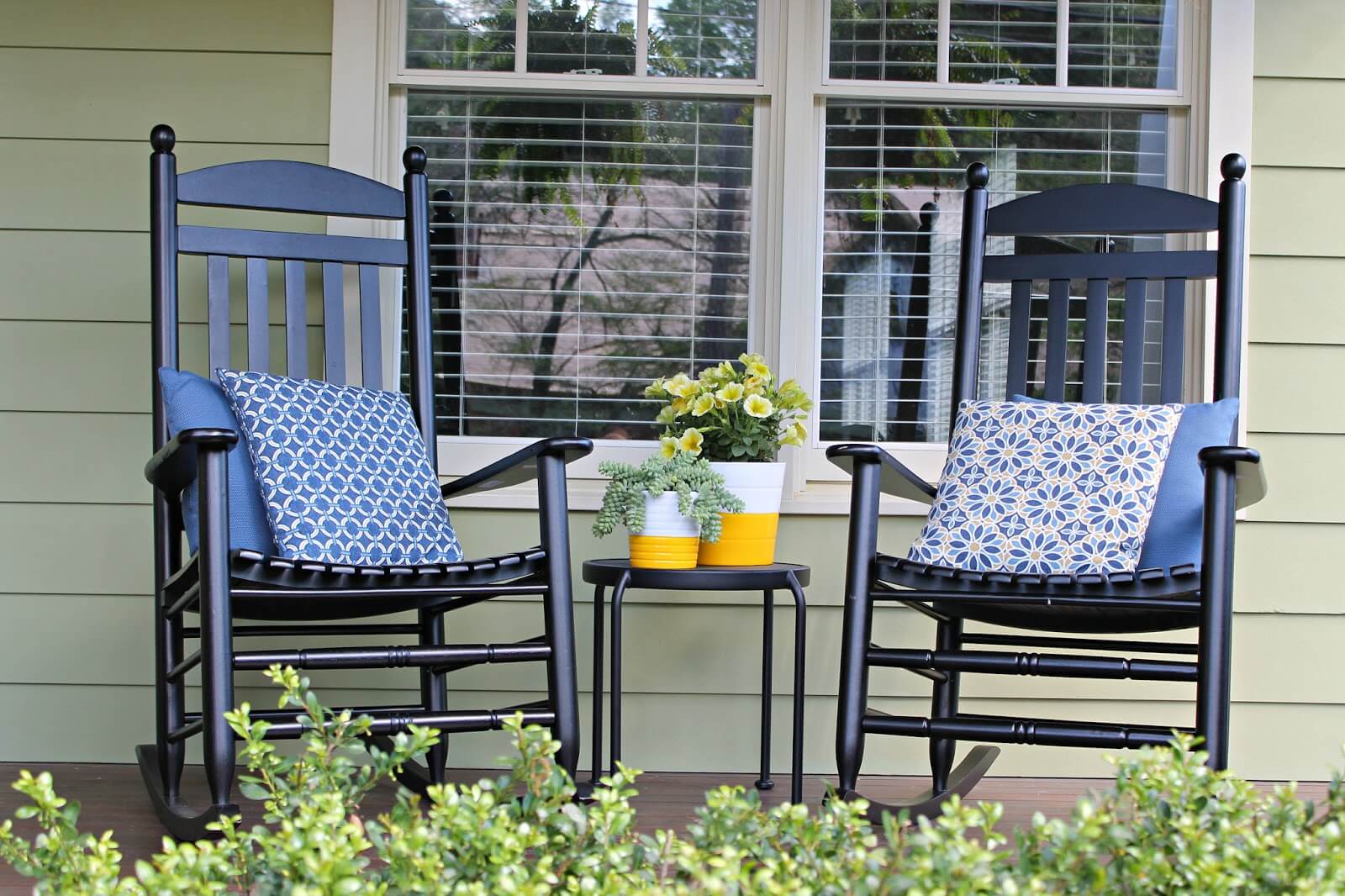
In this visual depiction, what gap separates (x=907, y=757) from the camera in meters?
2.37

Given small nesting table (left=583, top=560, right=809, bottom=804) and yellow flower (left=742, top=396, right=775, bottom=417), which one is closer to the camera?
small nesting table (left=583, top=560, right=809, bottom=804)

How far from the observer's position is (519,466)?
6.06 ft

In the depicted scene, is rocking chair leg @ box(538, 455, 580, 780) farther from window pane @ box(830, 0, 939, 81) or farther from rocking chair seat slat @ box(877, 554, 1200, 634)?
window pane @ box(830, 0, 939, 81)

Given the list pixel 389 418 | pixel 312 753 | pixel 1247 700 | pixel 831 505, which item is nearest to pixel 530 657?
pixel 389 418

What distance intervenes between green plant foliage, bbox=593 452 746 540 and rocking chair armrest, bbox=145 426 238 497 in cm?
66

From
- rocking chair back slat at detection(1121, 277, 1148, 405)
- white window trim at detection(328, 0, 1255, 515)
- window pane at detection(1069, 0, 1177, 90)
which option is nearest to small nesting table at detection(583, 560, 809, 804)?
white window trim at detection(328, 0, 1255, 515)

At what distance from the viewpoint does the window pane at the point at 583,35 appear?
244 centimetres

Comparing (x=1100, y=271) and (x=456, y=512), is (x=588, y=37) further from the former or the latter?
(x=1100, y=271)

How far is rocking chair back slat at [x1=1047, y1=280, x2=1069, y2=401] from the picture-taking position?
2.16m

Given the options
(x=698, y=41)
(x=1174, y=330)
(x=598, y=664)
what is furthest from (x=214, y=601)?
(x=1174, y=330)

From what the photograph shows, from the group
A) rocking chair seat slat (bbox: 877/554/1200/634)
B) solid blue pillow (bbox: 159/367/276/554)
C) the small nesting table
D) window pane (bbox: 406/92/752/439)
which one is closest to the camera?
rocking chair seat slat (bbox: 877/554/1200/634)

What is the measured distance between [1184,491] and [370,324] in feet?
4.82

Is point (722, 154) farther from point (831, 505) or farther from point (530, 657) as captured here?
point (530, 657)

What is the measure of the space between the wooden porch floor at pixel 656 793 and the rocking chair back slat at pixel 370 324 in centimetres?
79
